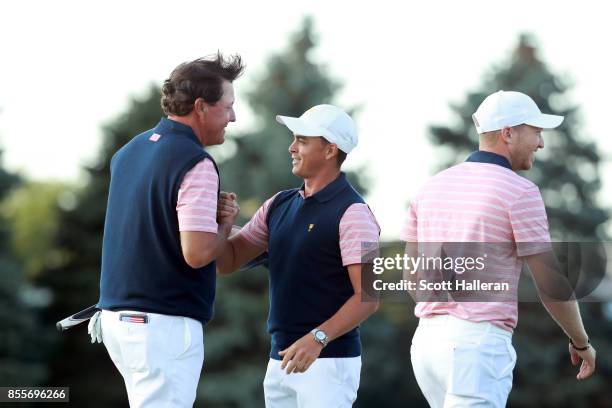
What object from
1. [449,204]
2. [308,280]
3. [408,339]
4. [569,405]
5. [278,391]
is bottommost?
[569,405]

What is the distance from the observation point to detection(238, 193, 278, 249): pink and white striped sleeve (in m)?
5.28

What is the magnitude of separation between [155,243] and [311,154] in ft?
3.25

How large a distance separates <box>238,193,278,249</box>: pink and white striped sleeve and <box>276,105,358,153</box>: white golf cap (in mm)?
439

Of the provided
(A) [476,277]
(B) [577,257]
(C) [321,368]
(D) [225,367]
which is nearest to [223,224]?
(C) [321,368]

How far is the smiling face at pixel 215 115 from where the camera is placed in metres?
4.71

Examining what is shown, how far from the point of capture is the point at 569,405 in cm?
3244

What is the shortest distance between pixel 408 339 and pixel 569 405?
5.37 m

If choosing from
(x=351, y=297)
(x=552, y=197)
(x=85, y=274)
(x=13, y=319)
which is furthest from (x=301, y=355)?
(x=552, y=197)

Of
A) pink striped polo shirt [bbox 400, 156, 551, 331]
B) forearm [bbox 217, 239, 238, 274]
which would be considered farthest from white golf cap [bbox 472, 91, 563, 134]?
forearm [bbox 217, 239, 238, 274]

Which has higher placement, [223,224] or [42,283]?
[223,224]

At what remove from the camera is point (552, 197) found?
3369 centimetres

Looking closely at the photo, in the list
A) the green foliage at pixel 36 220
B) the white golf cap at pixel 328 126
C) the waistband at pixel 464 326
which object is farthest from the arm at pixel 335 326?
the green foliage at pixel 36 220

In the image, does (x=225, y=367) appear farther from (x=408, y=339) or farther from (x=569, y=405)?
(x=569, y=405)

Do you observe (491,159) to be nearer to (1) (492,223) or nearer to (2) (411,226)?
(1) (492,223)
